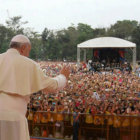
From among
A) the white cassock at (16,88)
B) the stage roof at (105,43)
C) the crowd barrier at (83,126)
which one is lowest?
the crowd barrier at (83,126)

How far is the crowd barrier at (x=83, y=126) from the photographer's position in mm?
8836

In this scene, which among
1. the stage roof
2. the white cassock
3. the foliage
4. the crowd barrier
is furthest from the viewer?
the foliage

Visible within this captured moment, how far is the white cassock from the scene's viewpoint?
8.12 ft

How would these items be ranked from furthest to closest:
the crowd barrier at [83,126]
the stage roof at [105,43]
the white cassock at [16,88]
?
the stage roof at [105,43] < the crowd barrier at [83,126] < the white cassock at [16,88]

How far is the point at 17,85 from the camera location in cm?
252

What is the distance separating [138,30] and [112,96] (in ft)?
151

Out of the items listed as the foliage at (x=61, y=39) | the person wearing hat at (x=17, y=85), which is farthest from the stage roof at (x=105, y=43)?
the person wearing hat at (x=17, y=85)

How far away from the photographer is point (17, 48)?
2621 millimetres

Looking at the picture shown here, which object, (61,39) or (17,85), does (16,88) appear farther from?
(61,39)

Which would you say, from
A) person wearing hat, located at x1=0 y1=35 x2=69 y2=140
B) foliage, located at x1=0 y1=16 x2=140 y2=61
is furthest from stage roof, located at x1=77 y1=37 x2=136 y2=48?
person wearing hat, located at x1=0 y1=35 x2=69 y2=140

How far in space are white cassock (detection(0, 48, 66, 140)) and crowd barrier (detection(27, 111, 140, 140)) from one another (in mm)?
6484

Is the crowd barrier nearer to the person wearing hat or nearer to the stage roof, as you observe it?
the person wearing hat

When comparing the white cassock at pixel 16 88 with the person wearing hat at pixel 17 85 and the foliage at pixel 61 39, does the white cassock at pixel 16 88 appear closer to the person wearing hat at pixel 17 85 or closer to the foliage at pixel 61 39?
the person wearing hat at pixel 17 85

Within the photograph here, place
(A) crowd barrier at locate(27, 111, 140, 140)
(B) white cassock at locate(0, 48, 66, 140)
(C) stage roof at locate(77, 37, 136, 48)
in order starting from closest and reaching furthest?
(B) white cassock at locate(0, 48, 66, 140) < (A) crowd barrier at locate(27, 111, 140, 140) < (C) stage roof at locate(77, 37, 136, 48)
